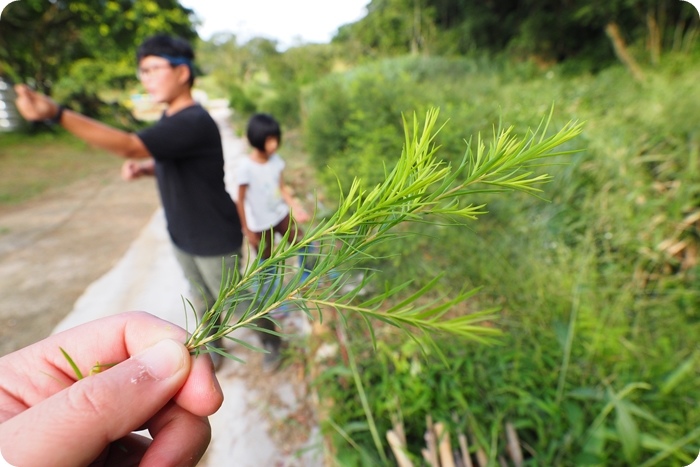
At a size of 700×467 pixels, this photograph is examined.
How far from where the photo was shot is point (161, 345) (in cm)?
61

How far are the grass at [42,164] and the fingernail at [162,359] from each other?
7.77 metres

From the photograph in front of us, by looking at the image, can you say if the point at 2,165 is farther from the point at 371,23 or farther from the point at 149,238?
the point at 371,23

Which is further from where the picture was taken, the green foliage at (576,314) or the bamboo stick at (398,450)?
the green foliage at (576,314)

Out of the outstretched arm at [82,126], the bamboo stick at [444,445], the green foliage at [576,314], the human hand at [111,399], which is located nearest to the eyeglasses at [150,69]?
the outstretched arm at [82,126]

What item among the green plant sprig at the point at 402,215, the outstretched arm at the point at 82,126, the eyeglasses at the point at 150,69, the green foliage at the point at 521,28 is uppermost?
the green foliage at the point at 521,28

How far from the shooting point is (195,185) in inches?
73.0

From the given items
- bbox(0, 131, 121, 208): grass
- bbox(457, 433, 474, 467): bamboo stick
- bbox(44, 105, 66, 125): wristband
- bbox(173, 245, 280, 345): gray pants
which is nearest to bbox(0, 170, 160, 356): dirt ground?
bbox(0, 131, 121, 208): grass

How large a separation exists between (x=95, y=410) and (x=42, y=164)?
11044 mm

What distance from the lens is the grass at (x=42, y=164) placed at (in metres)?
7.05

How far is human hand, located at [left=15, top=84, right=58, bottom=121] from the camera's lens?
1.27m

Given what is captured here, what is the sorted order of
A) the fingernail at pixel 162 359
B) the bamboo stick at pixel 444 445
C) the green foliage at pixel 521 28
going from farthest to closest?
the green foliage at pixel 521 28 → the bamboo stick at pixel 444 445 → the fingernail at pixel 162 359

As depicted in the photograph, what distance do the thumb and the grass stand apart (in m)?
7.74

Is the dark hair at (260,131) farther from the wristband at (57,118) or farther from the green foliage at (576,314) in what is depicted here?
the wristband at (57,118)

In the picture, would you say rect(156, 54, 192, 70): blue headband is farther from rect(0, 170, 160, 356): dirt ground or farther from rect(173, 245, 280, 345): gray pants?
rect(0, 170, 160, 356): dirt ground
